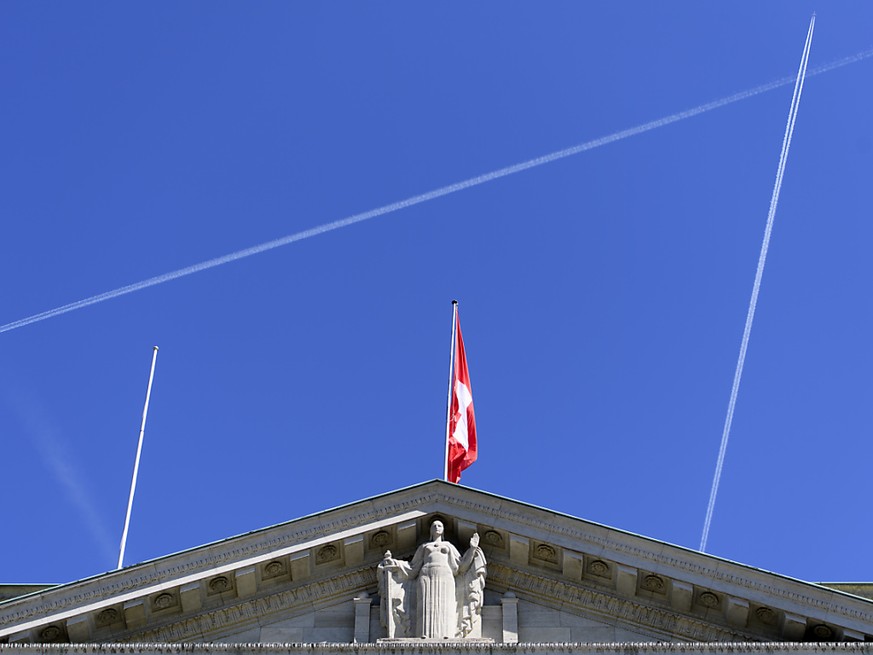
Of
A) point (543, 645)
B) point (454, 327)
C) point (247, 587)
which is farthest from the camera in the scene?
point (454, 327)

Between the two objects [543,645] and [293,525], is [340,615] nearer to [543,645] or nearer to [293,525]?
[293,525]

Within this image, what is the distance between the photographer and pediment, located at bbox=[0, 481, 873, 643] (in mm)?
33094

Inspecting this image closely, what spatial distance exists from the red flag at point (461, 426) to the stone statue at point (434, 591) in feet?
20.9

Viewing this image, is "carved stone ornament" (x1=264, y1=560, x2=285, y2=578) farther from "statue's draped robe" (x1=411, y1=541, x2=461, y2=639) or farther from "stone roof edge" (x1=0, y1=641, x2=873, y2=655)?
"statue's draped robe" (x1=411, y1=541, x2=461, y2=639)

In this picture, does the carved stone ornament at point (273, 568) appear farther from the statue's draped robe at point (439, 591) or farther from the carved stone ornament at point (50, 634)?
the carved stone ornament at point (50, 634)

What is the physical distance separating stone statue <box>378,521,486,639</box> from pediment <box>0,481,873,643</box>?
1.68 feet

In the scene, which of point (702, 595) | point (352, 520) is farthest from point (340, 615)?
point (702, 595)

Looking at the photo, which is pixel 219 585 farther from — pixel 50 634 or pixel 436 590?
pixel 436 590

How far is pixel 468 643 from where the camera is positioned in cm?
3206

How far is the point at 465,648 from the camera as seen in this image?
104 ft

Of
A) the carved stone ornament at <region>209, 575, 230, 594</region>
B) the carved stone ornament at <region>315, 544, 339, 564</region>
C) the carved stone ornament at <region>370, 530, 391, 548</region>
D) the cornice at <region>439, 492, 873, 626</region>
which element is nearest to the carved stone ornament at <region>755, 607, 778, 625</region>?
the cornice at <region>439, 492, 873, 626</region>

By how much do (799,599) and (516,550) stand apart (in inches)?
218

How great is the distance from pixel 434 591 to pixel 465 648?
1.71m

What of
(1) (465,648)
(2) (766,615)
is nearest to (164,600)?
(1) (465,648)
